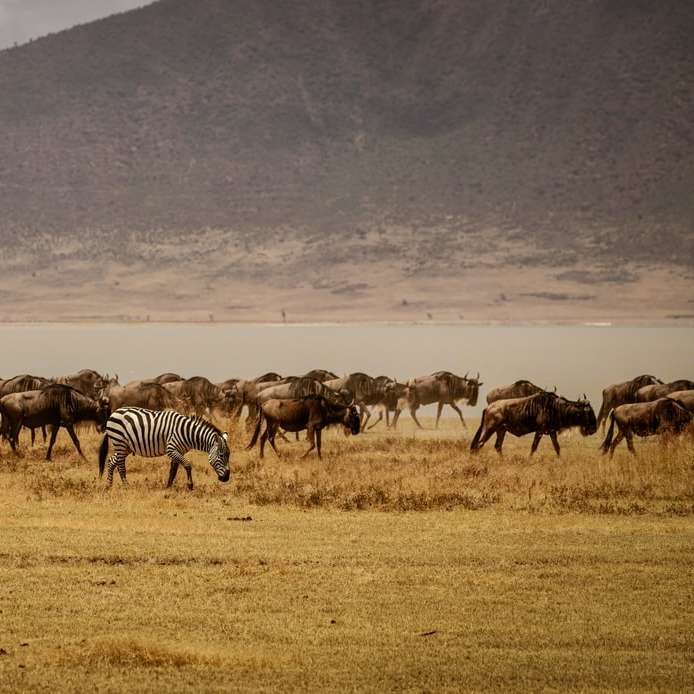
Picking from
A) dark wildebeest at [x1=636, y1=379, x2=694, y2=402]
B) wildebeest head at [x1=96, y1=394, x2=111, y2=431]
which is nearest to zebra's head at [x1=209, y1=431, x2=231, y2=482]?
wildebeest head at [x1=96, y1=394, x2=111, y2=431]

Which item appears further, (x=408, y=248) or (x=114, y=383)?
(x=408, y=248)

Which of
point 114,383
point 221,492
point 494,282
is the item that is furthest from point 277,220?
point 221,492

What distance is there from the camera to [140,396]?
26172mm

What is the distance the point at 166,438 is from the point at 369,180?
14229 centimetres

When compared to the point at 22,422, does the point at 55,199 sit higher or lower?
higher

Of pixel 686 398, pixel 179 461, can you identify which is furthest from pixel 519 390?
pixel 179 461

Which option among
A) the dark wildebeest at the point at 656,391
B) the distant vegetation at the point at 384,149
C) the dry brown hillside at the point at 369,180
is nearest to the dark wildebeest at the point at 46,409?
the dark wildebeest at the point at 656,391

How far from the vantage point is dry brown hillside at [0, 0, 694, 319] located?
446 feet

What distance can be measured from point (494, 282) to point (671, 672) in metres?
125

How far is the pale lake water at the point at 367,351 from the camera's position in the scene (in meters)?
59.6

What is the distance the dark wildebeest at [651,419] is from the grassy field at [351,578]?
105 centimetres

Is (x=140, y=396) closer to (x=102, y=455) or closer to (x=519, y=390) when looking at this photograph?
(x=519, y=390)

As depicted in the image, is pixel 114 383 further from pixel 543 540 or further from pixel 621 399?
pixel 543 540

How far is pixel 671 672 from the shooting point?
10.1 metres
